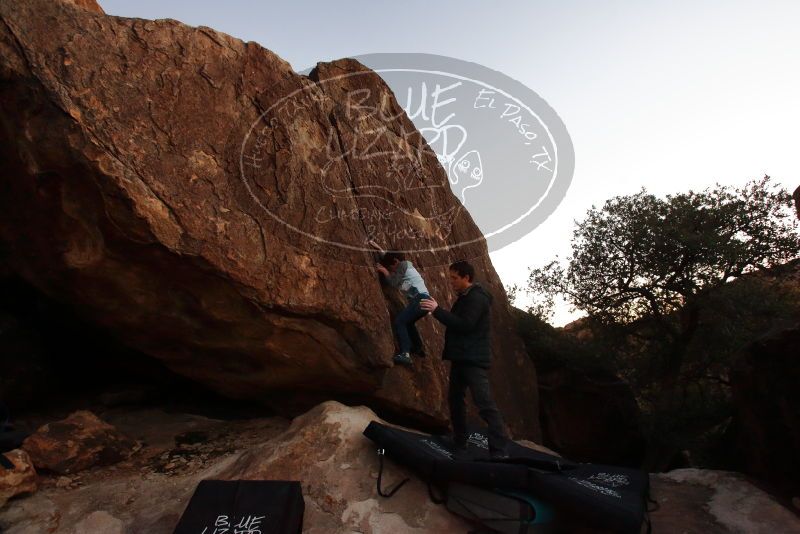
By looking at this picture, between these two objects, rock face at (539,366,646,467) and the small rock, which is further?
rock face at (539,366,646,467)

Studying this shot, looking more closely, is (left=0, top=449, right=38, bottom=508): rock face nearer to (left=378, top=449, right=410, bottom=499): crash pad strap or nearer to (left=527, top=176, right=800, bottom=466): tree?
(left=378, top=449, right=410, bottom=499): crash pad strap

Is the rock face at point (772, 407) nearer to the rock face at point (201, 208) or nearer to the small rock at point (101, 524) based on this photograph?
the rock face at point (201, 208)

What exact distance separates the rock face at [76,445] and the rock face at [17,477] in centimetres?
26

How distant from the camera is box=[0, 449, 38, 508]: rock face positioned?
4723 millimetres

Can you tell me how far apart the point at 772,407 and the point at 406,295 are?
535 centimetres

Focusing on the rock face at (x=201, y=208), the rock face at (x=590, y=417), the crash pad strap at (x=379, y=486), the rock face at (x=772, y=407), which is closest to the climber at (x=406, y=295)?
the rock face at (x=201, y=208)

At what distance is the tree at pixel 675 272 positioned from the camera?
465 inches

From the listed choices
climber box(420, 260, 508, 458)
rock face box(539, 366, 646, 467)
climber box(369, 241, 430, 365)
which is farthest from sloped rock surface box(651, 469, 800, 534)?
rock face box(539, 366, 646, 467)

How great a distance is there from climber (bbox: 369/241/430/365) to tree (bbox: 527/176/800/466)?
25.4 feet

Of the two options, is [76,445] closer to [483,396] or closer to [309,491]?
[309,491]

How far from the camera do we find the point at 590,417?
1352 centimetres

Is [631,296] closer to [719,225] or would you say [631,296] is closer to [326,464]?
[719,225]

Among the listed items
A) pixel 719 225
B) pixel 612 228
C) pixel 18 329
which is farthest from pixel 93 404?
pixel 719 225

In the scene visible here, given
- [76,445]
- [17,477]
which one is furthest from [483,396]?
[17,477]
